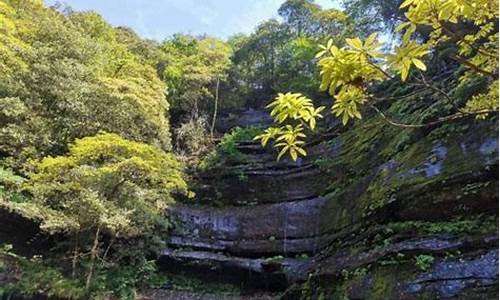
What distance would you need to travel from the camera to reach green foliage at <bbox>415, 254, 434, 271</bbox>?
6772 mm

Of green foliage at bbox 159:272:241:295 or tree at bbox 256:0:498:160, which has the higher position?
tree at bbox 256:0:498:160

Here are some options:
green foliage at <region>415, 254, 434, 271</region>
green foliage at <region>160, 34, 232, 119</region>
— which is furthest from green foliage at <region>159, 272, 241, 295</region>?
green foliage at <region>160, 34, 232, 119</region>

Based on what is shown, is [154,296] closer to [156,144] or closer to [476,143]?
[156,144]

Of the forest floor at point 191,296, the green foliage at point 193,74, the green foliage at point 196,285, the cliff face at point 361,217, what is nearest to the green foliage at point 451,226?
the cliff face at point 361,217

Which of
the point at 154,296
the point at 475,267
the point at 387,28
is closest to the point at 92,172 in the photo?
the point at 154,296

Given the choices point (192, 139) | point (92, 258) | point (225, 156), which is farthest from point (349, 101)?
point (192, 139)

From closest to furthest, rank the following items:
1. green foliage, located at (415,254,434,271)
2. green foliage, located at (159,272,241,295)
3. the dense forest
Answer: the dense forest → green foliage, located at (415,254,434,271) → green foliage, located at (159,272,241,295)

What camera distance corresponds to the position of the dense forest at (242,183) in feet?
21.7

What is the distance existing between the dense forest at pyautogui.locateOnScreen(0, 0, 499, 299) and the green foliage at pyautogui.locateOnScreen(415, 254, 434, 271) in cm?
7

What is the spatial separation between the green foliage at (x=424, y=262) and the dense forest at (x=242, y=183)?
66 millimetres

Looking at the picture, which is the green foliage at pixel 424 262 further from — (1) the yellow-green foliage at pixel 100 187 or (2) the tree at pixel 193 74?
(2) the tree at pixel 193 74

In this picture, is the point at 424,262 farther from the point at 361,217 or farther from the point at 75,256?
the point at 75,256

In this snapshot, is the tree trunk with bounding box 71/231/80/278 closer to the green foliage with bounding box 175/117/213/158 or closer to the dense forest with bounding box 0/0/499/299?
the dense forest with bounding box 0/0/499/299

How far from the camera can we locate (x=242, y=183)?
53.8ft
